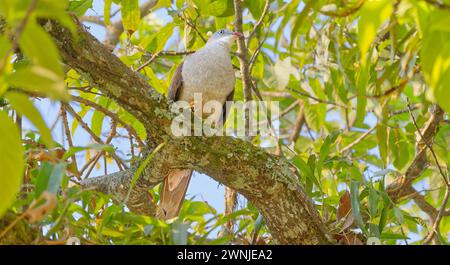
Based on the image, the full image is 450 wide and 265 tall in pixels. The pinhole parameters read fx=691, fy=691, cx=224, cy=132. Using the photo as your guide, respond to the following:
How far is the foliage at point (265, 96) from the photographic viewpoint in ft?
4.13

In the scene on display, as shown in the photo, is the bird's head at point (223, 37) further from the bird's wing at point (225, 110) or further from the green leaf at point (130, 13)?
the green leaf at point (130, 13)

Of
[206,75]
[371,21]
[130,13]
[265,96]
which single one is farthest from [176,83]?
[371,21]

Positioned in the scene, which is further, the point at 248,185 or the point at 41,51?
the point at 248,185

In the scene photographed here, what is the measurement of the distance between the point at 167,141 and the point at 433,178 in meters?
2.34

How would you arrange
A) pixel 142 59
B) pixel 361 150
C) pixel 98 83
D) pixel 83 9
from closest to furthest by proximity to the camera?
pixel 98 83 < pixel 83 9 < pixel 142 59 < pixel 361 150

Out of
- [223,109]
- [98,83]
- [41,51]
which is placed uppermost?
[223,109]

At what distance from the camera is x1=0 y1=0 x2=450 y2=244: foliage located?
126 cm

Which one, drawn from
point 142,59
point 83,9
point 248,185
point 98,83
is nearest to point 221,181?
point 248,185

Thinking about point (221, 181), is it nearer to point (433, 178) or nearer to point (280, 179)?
point (280, 179)

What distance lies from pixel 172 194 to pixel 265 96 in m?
2.27

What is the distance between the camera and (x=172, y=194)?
11.2 ft

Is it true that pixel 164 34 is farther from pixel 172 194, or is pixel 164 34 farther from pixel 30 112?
pixel 30 112

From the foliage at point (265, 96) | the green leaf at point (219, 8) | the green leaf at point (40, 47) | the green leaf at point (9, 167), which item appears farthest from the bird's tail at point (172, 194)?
the green leaf at point (40, 47)
